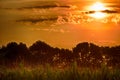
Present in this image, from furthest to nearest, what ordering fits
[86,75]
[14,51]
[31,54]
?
[31,54]
[14,51]
[86,75]

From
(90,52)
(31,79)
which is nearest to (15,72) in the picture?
(31,79)

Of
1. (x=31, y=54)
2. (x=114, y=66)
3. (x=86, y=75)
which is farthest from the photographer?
(x=31, y=54)

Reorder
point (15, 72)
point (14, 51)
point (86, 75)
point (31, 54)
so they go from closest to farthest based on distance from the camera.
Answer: point (86, 75)
point (15, 72)
point (14, 51)
point (31, 54)

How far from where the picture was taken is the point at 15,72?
11.1m

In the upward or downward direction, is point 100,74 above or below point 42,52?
below

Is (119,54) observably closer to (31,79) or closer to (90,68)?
(90,68)

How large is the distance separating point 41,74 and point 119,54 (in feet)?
33.8

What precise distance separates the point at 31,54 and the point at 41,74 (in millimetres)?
9835

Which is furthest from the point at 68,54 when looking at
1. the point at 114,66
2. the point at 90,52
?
the point at 114,66

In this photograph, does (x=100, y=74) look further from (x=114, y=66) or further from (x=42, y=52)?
(x=42, y=52)

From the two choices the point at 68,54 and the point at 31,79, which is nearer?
the point at 31,79

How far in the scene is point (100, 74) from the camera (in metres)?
10.4

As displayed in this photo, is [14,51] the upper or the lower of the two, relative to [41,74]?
upper

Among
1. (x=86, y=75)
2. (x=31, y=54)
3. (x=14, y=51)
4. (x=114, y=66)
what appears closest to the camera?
(x=86, y=75)
